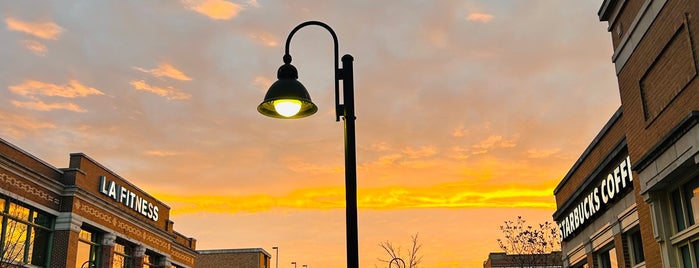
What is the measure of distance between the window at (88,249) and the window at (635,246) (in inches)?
1090

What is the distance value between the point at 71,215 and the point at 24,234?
8.81 feet

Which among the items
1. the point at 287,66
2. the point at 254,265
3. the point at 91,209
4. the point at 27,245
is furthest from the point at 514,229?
the point at 254,265

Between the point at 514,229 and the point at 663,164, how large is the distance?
30.6m

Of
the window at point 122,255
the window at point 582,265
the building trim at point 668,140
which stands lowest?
the window at point 582,265

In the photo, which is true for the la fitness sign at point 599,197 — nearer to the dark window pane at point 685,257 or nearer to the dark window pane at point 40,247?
the dark window pane at point 685,257

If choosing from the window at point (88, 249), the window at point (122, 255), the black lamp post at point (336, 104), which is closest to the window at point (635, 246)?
the black lamp post at point (336, 104)

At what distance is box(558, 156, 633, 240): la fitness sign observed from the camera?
65.4 feet

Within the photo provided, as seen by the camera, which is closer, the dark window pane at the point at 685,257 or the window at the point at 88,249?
the dark window pane at the point at 685,257

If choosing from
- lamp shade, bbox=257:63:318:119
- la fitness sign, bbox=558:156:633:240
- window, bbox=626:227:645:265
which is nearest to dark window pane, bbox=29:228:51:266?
la fitness sign, bbox=558:156:633:240

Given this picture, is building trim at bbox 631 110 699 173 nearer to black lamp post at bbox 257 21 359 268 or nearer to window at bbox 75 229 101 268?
black lamp post at bbox 257 21 359 268

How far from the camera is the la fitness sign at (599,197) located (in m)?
19.9

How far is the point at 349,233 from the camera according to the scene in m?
7.72

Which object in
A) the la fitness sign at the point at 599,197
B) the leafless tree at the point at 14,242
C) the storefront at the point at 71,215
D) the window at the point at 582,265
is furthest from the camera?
the storefront at the point at 71,215

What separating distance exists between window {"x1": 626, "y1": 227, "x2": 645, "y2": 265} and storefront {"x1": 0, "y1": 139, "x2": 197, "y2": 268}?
24.9 meters
